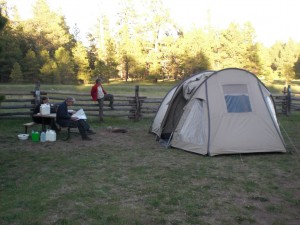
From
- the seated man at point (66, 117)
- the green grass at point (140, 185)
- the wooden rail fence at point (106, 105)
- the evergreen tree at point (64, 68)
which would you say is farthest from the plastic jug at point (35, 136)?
the evergreen tree at point (64, 68)

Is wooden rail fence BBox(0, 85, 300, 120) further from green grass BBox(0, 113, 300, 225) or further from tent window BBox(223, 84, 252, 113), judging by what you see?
tent window BBox(223, 84, 252, 113)

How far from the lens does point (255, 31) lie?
155 ft

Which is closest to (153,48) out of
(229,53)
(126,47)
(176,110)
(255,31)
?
(126,47)

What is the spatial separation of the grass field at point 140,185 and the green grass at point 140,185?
14 mm

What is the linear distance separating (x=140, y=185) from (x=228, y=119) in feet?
11.4

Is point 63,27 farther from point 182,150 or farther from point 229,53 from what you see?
point 182,150

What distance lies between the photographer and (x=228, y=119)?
8758 millimetres

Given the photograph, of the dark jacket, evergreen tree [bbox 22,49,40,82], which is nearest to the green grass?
the dark jacket

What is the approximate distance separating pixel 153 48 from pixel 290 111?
28666 millimetres

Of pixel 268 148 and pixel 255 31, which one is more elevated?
pixel 255 31

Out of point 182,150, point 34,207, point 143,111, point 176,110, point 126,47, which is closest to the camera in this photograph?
point 34,207

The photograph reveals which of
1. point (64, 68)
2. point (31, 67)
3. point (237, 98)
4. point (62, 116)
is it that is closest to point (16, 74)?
point (31, 67)

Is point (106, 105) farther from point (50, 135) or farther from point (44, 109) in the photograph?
point (50, 135)

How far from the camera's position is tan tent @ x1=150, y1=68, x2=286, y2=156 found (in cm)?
863
